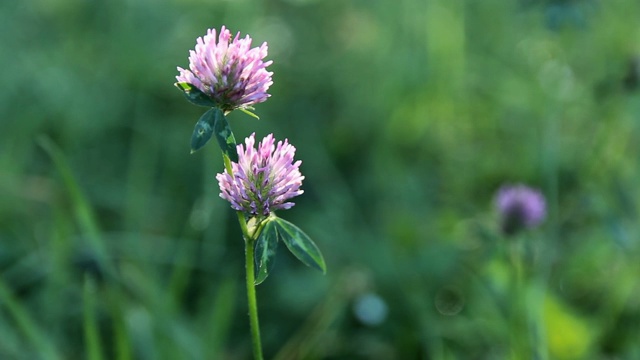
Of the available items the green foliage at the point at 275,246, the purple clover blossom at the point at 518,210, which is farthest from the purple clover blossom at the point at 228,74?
the purple clover blossom at the point at 518,210

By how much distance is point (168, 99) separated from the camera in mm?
3131

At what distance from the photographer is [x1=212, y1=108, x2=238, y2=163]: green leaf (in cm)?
104

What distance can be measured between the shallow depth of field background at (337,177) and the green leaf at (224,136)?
2.12ft

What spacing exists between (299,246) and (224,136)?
175 millimetres

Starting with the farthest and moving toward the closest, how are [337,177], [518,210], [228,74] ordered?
[337,177] → [518,210] → [228,74]

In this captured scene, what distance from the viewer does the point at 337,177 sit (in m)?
2.78

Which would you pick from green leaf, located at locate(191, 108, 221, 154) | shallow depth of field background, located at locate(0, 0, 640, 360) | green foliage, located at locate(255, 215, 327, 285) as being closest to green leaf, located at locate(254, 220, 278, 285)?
green foliage, located at locate(255, 215, 327, 285)

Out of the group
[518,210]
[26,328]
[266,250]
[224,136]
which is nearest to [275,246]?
[266,250]

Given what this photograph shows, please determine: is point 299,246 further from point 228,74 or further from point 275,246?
point 228,74

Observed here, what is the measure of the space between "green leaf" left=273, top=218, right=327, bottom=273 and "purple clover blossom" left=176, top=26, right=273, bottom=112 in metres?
0.16

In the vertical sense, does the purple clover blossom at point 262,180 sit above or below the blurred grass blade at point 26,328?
above

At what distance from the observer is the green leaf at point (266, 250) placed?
3.48ft

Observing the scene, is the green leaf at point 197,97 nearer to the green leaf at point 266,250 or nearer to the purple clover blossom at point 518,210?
the green leaf at point 266,250

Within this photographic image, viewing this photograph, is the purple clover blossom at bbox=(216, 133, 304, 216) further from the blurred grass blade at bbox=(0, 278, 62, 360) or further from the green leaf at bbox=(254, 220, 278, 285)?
the blurred grass blade at bbox=(0, 278, 62, 360)
